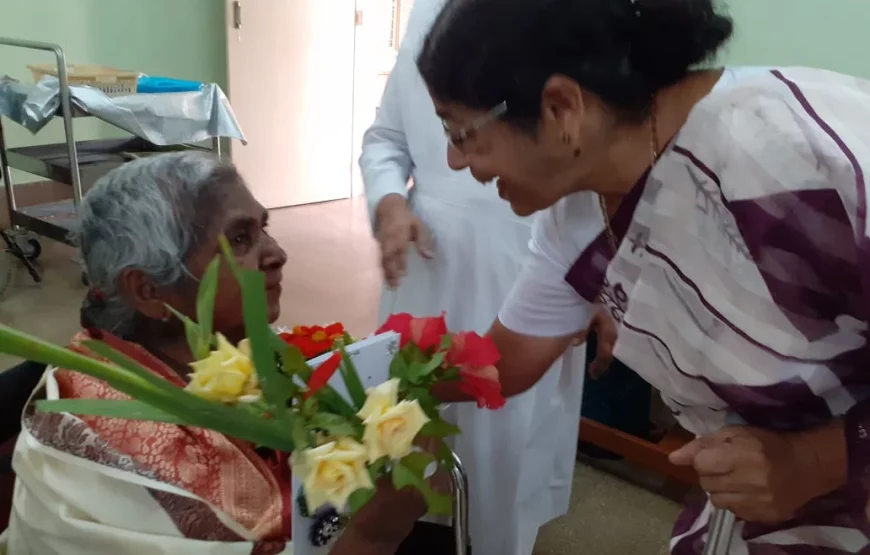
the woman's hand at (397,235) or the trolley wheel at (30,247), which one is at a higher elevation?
the woman's hand at (397,235)

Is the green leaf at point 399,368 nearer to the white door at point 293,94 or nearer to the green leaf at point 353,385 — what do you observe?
the green leaf at point 353,385

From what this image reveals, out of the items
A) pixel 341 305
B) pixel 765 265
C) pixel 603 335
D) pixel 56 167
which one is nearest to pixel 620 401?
pixel 603 335

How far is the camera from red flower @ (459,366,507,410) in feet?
2.85

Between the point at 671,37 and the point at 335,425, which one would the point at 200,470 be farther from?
the point at 671,37

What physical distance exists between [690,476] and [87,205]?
1740 mm

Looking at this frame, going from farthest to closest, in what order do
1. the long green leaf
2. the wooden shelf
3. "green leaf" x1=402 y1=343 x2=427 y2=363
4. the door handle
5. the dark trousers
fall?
1. the door handle
2. the dark trousers
3. the wooden shelf
4. "green leaf" x1=402 y1=343 x2=427 y2=363
5. the long green leaf

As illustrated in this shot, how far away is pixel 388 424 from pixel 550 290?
44 cm

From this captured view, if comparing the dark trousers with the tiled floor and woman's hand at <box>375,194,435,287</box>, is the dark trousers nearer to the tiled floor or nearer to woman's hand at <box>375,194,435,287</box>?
the tiled floor

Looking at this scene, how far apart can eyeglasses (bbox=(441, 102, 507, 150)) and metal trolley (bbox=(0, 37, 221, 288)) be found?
2.67 m

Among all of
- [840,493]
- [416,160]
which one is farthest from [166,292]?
[840,493]

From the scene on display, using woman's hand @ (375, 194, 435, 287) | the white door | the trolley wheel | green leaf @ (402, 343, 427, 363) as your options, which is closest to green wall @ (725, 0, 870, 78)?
woman's hand @ (375, 194, 435, 287)

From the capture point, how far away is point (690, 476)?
2.22 m

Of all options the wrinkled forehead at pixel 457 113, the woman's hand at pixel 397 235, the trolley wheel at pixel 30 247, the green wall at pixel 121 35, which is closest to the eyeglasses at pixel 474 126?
the wrinkled forehead at pixel 457 113

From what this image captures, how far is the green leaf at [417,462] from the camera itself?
76 cm
